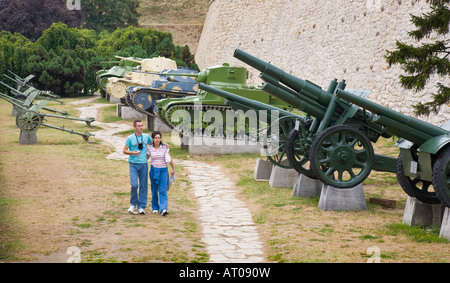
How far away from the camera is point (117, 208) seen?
8906 mm

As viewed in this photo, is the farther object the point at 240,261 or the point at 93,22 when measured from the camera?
the point at 93,22

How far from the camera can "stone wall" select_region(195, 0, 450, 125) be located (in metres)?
16.3

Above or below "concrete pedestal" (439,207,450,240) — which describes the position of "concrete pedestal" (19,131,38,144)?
below

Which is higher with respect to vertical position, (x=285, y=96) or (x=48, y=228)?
(x=285, y=96)

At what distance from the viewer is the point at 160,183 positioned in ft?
27.5

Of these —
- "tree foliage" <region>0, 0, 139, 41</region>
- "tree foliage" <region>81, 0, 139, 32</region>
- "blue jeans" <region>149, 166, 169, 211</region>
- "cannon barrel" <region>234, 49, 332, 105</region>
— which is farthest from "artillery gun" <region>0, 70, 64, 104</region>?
"tree foliage" <region>81, 0, 139, 32</region>

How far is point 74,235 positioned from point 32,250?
899 mm

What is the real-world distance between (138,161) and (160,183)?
43 centimetres

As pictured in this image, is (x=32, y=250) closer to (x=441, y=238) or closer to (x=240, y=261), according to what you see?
(x=240, y=261)

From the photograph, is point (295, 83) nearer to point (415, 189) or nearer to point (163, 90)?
point (415, 189)

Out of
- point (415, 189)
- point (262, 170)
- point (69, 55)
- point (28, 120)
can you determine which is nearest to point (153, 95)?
point (28, 120)

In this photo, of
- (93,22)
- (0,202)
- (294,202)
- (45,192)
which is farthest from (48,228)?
(93,22)

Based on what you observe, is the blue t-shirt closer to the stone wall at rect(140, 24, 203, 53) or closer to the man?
the man
